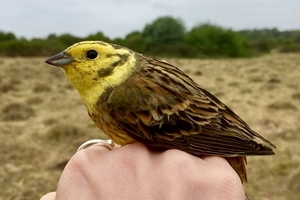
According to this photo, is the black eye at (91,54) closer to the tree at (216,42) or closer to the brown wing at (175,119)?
the brown wing at (175,119)

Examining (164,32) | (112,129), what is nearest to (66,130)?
(112,129)

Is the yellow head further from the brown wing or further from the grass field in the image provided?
the grass field

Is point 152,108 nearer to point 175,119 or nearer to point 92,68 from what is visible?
point 175,119

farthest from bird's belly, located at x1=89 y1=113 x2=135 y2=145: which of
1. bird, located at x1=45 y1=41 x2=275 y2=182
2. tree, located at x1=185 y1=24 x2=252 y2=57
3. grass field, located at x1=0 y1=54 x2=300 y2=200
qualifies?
tree, located at x1=185 y1=24 x2=252 y2=57

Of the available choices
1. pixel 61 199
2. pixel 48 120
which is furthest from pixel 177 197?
pixel 48 120

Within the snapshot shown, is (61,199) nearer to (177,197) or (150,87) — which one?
(177,197)

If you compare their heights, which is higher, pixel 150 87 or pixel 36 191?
pixel 150 87
